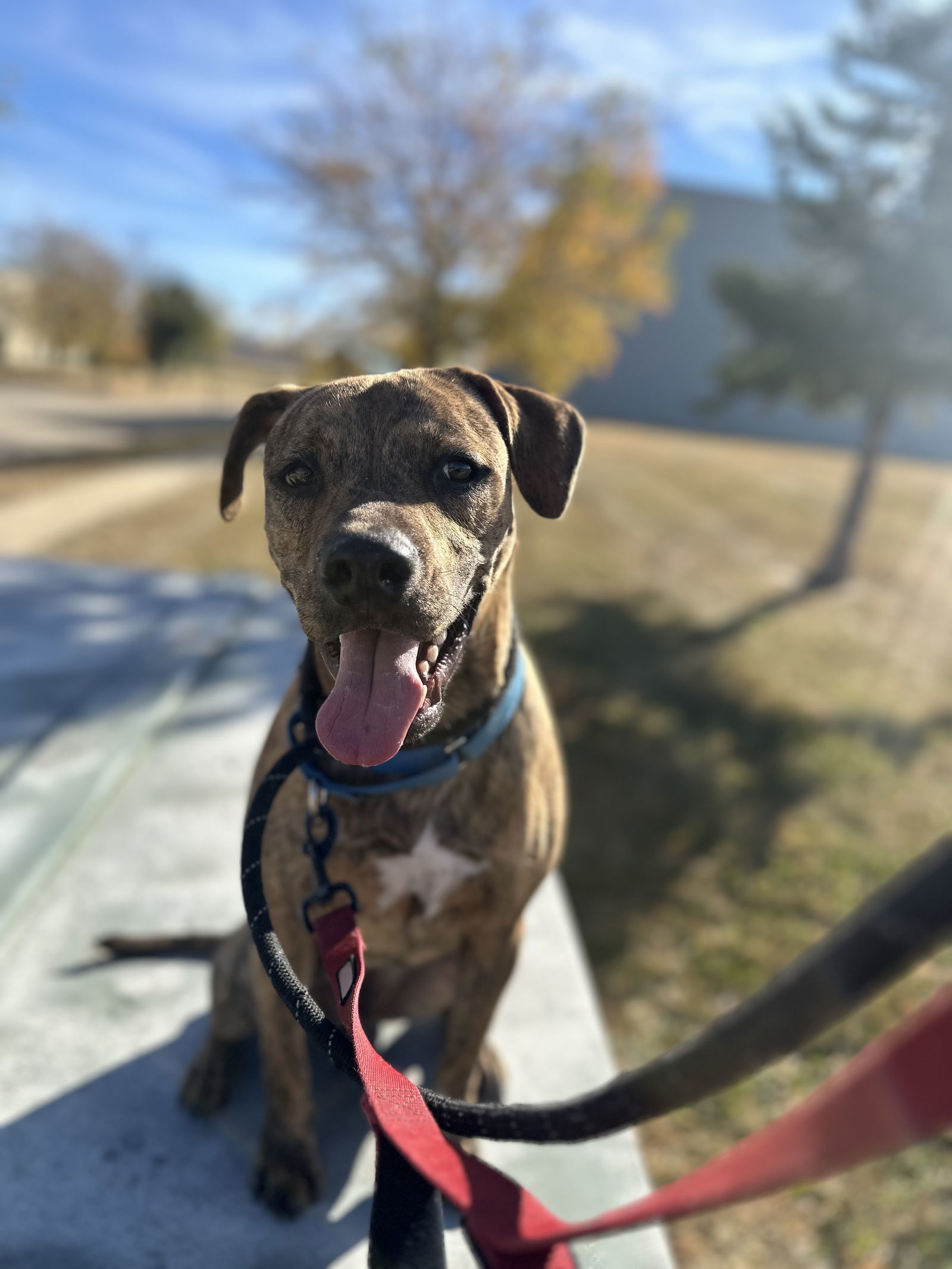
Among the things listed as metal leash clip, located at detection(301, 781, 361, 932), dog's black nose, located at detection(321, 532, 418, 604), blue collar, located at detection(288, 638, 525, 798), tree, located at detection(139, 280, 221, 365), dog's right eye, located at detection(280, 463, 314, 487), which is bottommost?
tree, located at detection(139, 280, 221, 365)

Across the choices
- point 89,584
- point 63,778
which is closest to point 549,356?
point 89,584

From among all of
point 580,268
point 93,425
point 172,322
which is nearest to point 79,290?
point 172,322

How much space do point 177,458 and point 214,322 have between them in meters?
34.9

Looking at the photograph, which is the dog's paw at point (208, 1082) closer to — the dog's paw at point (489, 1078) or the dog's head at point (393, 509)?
the dog's paw at point (489, 1078)

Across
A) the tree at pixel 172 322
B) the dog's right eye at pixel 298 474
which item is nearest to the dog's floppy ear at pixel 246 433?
the dog's right eye at pixel 298 474

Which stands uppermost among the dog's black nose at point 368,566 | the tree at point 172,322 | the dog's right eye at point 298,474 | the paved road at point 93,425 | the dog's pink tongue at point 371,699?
the dog's right eye at point 298,474

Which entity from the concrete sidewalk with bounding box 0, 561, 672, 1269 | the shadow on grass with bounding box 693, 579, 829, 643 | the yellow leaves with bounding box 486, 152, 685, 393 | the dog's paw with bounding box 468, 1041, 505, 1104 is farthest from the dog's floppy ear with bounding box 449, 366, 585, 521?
the yellow leaves with bounding box 486, 152, 685, 393

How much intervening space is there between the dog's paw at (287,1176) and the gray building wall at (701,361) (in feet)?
→ 122

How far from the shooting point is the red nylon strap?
2.63 ft

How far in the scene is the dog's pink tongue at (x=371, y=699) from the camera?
Answer: 5.28 ft

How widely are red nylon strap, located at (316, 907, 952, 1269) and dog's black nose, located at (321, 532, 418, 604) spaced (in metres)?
0.84

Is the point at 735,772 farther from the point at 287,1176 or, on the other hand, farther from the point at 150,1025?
the point at 287,1176

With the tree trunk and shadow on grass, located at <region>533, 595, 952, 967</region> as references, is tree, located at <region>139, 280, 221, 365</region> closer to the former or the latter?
the tree trunk

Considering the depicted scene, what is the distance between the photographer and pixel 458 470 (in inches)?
72.8
